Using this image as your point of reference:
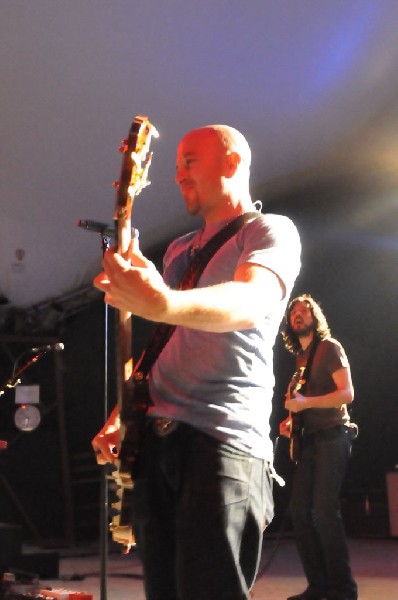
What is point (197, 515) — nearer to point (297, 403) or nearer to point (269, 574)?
point (297, 403)

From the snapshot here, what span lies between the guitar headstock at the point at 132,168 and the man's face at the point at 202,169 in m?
0.09

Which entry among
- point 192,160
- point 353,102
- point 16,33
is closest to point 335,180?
point 353,102

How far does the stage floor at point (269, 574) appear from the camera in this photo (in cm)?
544

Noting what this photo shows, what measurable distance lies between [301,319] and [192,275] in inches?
124

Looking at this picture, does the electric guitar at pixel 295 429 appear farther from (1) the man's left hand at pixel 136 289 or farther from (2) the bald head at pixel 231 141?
(1) the man's left hand at pixel 136 289

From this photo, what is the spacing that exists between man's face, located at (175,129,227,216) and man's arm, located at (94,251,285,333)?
1.06ft

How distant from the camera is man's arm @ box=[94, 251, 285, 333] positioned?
4.82ft

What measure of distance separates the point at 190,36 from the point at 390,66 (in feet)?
7.39

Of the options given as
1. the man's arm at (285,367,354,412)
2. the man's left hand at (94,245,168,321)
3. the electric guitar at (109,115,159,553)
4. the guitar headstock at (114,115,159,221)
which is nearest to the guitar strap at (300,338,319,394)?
the man's arm at (285,367,354,412)

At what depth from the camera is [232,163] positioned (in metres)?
1.92

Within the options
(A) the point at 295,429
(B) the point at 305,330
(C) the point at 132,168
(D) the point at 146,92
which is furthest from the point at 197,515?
(D) the point at 146,92

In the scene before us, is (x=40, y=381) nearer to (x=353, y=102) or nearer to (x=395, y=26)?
(x=353, y=102)

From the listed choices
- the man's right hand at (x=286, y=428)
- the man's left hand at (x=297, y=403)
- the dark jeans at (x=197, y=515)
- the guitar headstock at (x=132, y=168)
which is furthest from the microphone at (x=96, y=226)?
the dark jeans at (x=197, y=515)

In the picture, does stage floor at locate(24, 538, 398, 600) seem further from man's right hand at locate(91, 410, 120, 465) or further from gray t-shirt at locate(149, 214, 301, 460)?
gray t-shirt at locate(149, 214, 301, 460)
